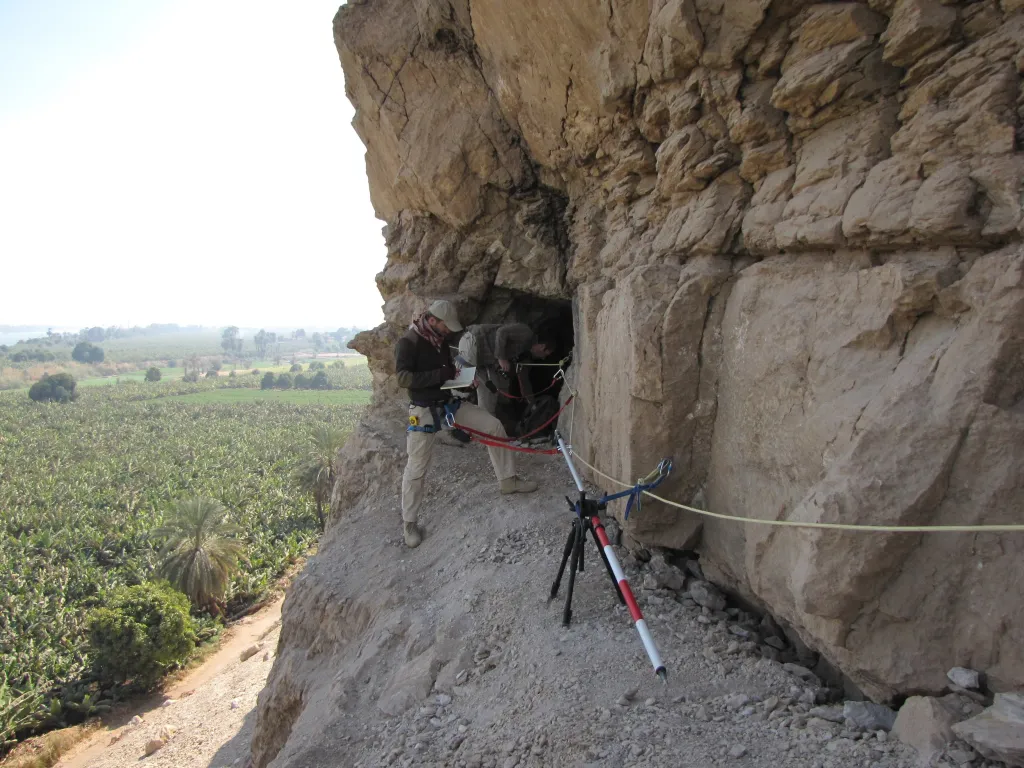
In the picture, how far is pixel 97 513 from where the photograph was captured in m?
32.6

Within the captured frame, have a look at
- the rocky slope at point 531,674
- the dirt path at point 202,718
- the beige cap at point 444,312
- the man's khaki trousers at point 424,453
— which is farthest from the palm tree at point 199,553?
the beige cap at point 444,312

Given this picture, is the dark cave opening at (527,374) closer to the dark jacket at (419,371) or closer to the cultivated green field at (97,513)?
the dark jacket at (419,371)

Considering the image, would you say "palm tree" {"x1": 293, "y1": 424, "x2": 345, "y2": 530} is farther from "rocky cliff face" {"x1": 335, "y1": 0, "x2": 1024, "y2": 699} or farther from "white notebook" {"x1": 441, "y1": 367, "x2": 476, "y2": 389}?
"rocky cliff face" {"x1": 335, "y1": 0, "x2": 1024, "y2": 699}

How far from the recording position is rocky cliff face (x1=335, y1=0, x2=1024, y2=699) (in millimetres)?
2725

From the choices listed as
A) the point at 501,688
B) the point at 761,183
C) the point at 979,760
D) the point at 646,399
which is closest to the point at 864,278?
the point at 761,183

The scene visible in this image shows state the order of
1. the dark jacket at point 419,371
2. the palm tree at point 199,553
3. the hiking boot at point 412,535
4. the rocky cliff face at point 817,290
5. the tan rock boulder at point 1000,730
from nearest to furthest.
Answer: the tan rock boulder at point 1000,730
the rocky cliff face at point 817,290
the dark jacket at point 419,371
the hiking boot at point 412,535
the palm tree at point 199,553

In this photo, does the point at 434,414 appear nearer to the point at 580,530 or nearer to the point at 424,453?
the point at 424,453

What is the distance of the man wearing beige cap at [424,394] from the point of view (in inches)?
253

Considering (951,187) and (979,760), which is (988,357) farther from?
(979,760)

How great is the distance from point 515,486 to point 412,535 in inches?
50.9

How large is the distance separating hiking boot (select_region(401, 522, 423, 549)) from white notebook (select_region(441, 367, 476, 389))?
1.67 meters

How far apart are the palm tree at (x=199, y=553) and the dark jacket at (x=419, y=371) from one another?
21440mm

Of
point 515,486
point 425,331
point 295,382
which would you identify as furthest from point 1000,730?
point 295,382

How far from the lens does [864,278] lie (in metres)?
3.24
